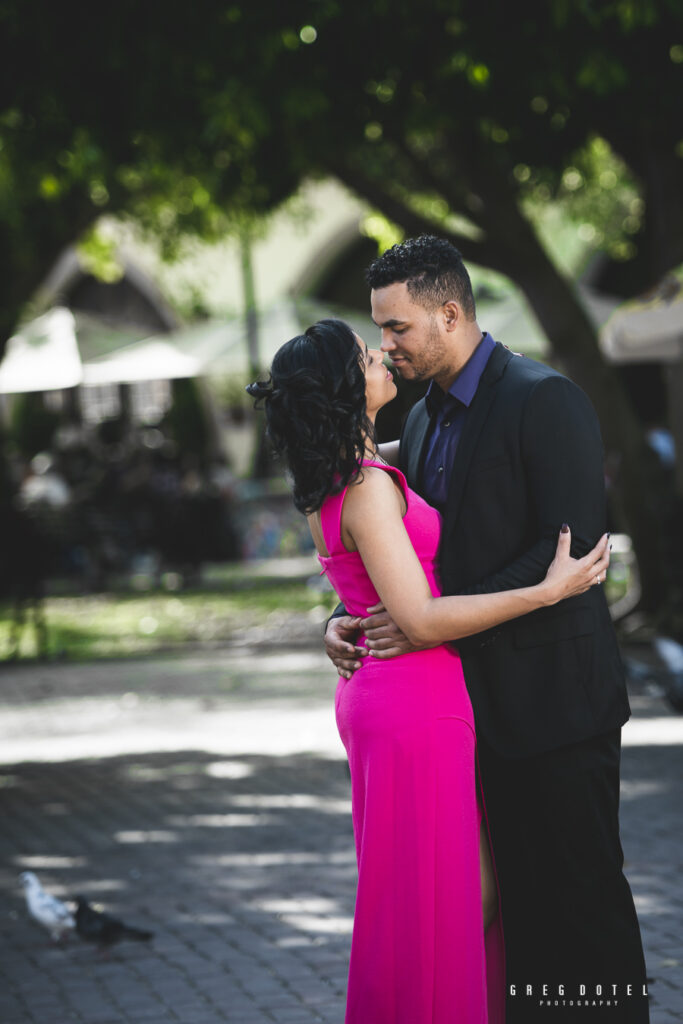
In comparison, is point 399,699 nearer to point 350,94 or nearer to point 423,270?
point 423,270

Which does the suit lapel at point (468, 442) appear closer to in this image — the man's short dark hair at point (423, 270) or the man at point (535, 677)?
the man at point (535, 677)

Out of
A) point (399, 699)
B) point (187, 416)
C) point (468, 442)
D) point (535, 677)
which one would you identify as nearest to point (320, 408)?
point (468, 442)

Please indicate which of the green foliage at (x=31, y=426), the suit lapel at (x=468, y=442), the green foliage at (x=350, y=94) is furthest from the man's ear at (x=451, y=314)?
the green foliage at (x=31, y=426)

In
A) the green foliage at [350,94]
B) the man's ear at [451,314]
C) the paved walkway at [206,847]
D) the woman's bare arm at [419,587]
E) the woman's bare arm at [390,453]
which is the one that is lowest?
the paved walkway at [206,847]

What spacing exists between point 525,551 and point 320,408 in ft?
1.90

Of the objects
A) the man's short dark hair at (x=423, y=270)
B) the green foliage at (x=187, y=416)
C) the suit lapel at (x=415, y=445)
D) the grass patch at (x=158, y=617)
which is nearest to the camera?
the man's short dark hair at (x=423, y=270)

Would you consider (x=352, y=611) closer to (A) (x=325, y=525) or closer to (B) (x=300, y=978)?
(A) (x=325, y=525)

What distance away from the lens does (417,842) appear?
3.24 metres

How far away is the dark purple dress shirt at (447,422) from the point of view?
3.41m

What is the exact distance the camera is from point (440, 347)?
3.37 meters

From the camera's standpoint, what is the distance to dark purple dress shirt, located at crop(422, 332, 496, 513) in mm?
3406

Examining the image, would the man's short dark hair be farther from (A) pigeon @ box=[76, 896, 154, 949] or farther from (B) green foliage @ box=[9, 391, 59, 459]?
(B) green foliage @ box=[9, 391, 59, 459]

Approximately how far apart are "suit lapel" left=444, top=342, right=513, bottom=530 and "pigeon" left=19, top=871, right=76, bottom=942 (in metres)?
2.82

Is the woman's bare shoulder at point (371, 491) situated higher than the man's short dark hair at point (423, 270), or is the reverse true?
the man's short dark hair at point (423, 270)
